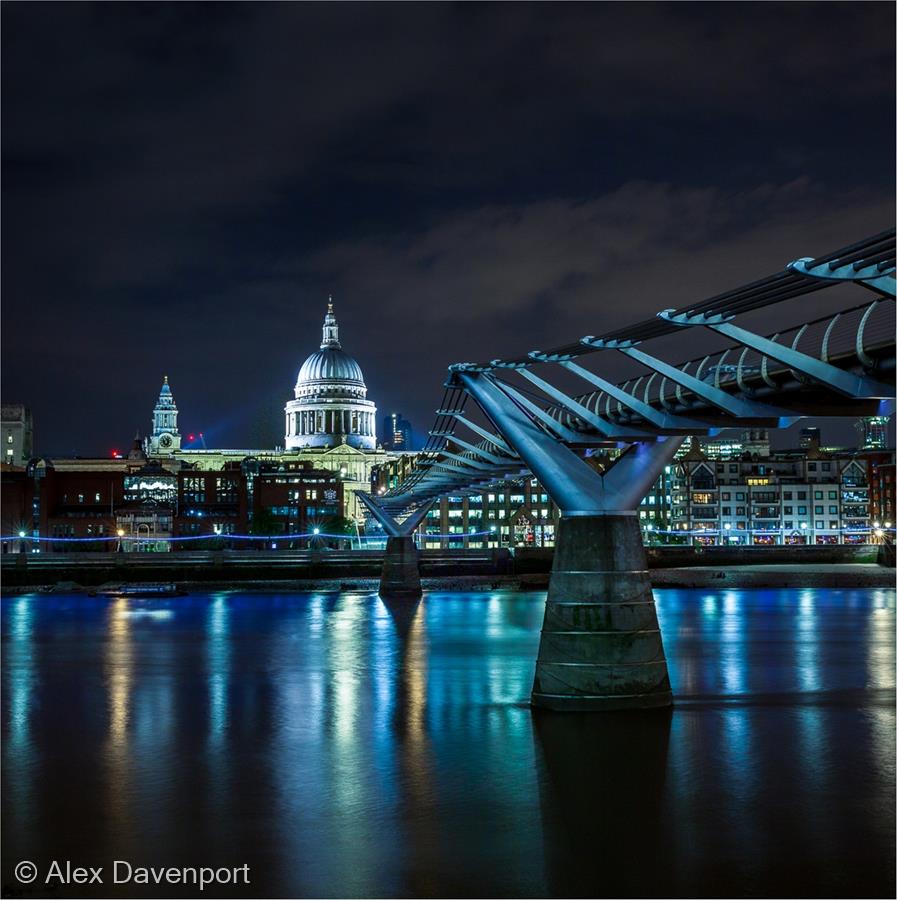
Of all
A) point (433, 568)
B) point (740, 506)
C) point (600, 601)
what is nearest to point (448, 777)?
point (600, 601)

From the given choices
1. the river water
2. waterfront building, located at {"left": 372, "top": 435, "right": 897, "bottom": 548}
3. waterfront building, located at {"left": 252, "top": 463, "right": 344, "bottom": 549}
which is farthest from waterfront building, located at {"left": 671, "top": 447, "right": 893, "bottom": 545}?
the river water

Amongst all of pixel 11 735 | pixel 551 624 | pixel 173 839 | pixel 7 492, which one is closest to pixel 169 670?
pixel 11 735

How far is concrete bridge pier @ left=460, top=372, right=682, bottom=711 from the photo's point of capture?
27688mm

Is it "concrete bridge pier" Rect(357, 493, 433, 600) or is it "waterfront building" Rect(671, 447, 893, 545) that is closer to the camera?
"concrete bridge pier" Rect(357, 493, 433, 600)

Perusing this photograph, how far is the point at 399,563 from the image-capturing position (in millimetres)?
87688

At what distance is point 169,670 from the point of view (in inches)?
1795

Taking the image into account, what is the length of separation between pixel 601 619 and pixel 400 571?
60.4 metres

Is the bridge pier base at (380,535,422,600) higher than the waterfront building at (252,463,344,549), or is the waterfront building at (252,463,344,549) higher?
the waterfront building at (252,463,344,549)

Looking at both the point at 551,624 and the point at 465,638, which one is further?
the point at 465,638

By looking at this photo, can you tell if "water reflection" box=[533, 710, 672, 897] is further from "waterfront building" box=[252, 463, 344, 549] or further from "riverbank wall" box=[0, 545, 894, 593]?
"waterfront building" box=[252, 463, 344, 549]

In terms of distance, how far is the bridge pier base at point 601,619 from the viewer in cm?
2767

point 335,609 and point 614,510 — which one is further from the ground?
point 614,510

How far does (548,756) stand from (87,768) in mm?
9694

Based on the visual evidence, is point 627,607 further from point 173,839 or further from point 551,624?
point 173,839
